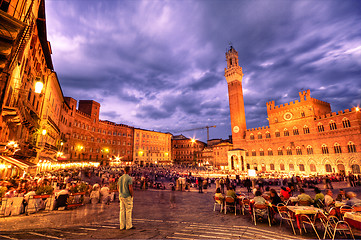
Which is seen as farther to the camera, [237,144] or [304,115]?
[237,144]

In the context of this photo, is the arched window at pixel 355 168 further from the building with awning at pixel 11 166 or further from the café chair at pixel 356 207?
the building with awning at pixel 11 166

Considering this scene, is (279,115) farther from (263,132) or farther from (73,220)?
(73,220)

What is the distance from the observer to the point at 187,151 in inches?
3051

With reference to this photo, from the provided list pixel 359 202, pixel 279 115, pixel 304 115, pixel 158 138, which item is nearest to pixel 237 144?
pixel 279 115

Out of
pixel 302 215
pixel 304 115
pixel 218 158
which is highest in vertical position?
pixel 304 115

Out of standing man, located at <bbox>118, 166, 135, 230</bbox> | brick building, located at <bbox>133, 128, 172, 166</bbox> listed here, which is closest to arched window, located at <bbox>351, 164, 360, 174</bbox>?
standing man, located at <bbox>118, 166, 135, 230</bbox>

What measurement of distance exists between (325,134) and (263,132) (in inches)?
501

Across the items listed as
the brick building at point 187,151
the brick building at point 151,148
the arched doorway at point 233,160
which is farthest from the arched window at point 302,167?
the brick building at point 151,148

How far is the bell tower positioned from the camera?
48281mm

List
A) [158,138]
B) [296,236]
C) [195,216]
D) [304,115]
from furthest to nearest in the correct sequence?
[158,138]
[304,115]
[195,216]
[296,236]

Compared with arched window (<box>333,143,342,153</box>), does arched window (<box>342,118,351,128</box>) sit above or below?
above

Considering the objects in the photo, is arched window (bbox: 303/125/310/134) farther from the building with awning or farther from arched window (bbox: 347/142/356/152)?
the building with awning

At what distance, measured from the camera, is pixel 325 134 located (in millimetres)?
33094

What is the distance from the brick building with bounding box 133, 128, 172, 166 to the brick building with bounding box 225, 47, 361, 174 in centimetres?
3210
